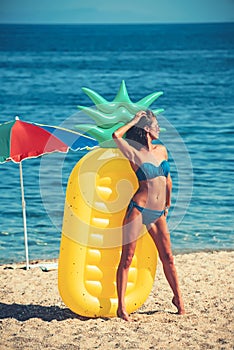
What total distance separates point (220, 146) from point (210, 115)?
5268 millimetres

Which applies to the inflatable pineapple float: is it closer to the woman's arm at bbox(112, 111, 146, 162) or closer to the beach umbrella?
the woman's arm at bbox(112, 111, 146, 162)

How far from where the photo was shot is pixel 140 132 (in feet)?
19.5

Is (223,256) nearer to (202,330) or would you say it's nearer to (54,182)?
(202,330)

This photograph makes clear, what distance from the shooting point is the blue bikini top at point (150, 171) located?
5.90 meters

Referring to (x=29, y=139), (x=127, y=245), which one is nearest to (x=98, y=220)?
(x=127, y=245)

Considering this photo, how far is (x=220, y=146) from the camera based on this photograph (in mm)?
16047

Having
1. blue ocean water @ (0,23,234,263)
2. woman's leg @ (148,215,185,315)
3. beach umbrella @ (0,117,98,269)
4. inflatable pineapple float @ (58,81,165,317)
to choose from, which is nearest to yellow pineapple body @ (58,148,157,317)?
inflatable pineapple float @ (58,81,165,317)

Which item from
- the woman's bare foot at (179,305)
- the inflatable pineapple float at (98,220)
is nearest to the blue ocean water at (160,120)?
the inflatable pineapple float at (98,220)

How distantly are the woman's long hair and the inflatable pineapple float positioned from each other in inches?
5.8

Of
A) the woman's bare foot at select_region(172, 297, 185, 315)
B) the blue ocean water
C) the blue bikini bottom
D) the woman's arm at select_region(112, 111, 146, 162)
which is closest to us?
the woman's arm at select_region(112, 111, 146, 162)

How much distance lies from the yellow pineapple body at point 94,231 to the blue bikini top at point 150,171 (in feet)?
0.51

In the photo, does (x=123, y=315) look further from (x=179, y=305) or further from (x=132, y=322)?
(x=179, y=305)

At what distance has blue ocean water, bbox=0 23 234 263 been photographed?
10219 millimetres

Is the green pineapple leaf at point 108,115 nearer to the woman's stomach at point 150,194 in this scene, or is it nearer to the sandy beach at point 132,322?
the woman's stomach at point 150,194
